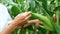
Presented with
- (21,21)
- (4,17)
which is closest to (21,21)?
(21,21)

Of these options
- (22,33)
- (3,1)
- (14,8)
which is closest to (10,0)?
(3,1)

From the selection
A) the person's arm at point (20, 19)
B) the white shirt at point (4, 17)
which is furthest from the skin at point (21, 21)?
the white shirt at point (4, 17)

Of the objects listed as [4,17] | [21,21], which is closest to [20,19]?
[21,21]

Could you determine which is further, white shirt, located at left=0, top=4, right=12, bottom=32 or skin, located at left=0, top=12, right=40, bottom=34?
white shirt, located at left=0, top=4, right=12, bottom=32

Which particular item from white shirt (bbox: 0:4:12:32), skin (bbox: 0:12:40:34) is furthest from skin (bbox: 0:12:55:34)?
white shirt (bbox: 0:4:12:32)

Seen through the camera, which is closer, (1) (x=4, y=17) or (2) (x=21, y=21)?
(2) (x=21, y=21)

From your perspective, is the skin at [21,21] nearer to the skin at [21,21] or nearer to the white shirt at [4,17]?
the skin at [21,21]

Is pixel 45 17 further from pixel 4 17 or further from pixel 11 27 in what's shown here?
pixel 4 17

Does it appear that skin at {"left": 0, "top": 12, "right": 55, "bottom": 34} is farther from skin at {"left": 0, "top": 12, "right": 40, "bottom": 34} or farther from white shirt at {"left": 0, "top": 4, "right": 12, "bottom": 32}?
white shirt at {"left": 0, "top": 4, "right": 12, "bottom": 32}

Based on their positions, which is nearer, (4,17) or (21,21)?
(21,21)

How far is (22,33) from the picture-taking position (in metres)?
0.67

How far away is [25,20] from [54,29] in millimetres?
108

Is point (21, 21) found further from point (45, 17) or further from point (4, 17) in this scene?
point (4, 17)

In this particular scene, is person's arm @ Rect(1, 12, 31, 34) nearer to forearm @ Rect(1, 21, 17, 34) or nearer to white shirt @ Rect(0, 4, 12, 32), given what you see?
forearm @ Rect(1, 21, 17, 34)
